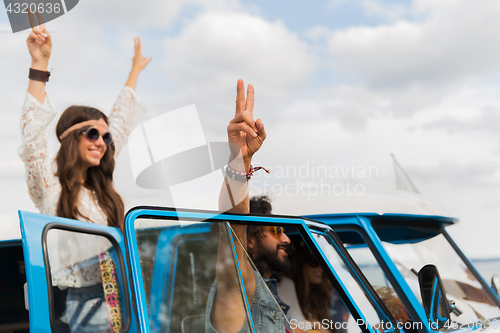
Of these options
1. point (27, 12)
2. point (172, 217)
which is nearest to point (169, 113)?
point (172, 217)

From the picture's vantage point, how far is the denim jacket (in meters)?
1.67

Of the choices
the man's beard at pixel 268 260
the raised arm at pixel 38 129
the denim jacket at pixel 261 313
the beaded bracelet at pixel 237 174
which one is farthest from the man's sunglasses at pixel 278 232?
the raised arm at pixel 38 129

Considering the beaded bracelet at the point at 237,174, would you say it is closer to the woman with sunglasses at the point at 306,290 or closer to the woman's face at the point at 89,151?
the woman's face at the point at 89,151

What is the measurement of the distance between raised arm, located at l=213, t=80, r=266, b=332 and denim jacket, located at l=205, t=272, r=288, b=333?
2cm

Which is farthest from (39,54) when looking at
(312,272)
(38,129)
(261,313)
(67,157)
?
(312,272)

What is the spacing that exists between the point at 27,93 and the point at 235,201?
42.2 inches

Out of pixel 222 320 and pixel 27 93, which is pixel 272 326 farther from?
pixel 27 93

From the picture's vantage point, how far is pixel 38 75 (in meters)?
1.89

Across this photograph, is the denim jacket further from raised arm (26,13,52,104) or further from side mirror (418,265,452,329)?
raised arm (26,13,52,104)

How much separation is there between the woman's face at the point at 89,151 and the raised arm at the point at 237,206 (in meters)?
0.69

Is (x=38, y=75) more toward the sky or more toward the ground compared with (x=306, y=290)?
more toward the sky

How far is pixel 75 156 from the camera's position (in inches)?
77.5

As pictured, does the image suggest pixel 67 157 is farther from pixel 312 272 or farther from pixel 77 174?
pixel 312 272

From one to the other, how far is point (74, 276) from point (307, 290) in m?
2.21
